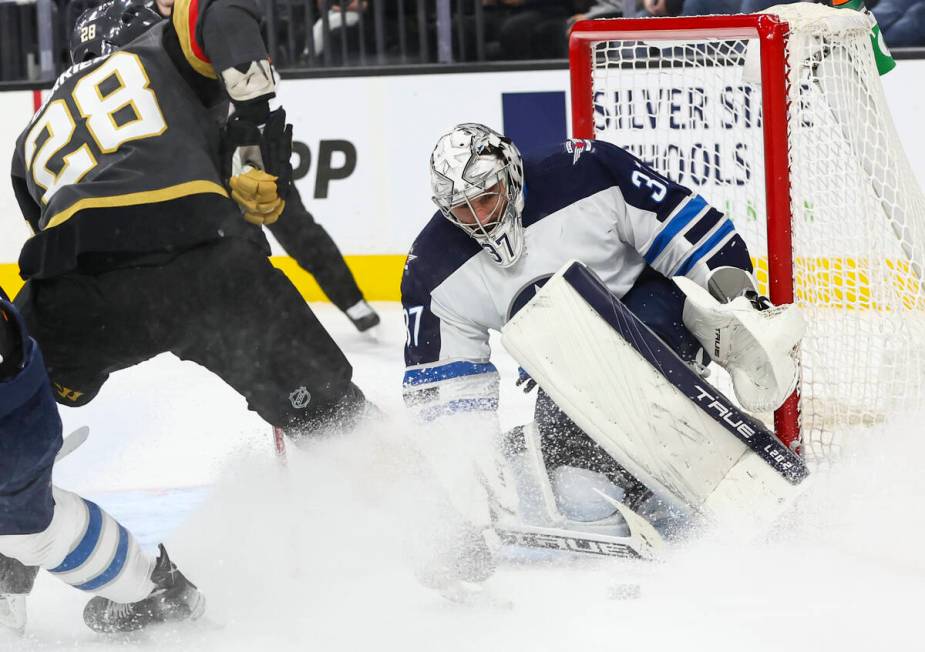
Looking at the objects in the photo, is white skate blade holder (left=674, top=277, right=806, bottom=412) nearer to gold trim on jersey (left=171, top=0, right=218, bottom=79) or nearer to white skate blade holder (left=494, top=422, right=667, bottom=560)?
white skate blade holder (left=494, top=422, right=667, bottom=560)

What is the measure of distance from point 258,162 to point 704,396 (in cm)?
94

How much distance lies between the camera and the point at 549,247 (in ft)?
8.34

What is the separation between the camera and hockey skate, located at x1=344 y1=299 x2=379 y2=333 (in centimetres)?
440

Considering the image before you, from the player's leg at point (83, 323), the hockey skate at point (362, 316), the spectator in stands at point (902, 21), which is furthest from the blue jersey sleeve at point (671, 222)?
the spectator in stands at point (902, 21)

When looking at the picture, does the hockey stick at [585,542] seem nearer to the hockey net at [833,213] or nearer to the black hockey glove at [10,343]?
the hockey net at [833,213]

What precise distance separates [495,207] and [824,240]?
753mm

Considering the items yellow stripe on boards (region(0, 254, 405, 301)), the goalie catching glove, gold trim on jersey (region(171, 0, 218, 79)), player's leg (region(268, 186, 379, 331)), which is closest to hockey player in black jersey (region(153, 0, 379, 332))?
player's leg (region(268, 186, 379, 331))

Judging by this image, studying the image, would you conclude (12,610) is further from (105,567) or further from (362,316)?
(362,316)

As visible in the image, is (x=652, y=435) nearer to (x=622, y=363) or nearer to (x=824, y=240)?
(x=622, y=363)

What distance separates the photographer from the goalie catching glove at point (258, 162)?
252cm

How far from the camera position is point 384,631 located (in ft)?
7.45

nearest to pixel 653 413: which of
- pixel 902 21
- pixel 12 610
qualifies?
pixel 12 610

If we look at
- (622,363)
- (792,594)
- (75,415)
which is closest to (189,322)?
(622,363)

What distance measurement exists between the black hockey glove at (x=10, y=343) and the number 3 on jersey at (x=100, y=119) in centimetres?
43
